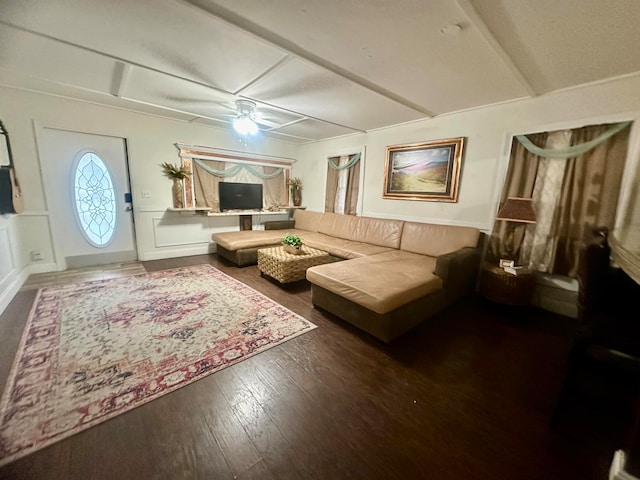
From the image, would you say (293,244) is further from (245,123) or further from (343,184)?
(343,184)

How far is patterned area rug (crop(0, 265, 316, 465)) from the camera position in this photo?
1380 millimetres

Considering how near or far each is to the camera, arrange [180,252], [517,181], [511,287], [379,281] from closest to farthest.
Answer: [379,281], [511,287], [517,181], [180,252]

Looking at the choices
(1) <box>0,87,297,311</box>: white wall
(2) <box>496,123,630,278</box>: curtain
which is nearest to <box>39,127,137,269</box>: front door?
(1) <box>0,87,297,311</box>: white wall

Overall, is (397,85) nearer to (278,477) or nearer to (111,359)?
(278,477)

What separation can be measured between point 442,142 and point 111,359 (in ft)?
14.2

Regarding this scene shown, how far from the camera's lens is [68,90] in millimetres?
3078

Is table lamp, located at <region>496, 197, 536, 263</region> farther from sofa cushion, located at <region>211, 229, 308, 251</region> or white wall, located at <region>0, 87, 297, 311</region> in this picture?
white wall, located at <region>0, 87, 297, 311</region>

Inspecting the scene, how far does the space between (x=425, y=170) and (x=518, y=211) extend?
1.40 meters

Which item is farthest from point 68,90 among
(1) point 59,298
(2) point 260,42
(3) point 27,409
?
(3) point 27,409

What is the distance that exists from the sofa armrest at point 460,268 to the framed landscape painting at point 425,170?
926 mm

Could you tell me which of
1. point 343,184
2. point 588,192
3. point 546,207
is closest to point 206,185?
point 343,184

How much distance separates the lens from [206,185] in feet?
15.5

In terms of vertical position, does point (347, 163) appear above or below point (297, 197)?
above

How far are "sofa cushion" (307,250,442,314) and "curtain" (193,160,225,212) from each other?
3.20 m
